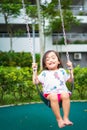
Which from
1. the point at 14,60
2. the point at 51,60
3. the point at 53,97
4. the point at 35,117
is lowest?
the point at 14,60

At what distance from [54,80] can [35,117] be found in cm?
267

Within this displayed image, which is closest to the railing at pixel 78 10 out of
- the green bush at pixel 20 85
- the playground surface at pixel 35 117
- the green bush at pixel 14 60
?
the green bush at pixel 14 60

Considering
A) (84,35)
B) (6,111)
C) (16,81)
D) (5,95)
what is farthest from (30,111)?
(84,35)

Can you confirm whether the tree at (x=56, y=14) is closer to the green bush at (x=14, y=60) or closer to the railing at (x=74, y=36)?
the railing at (x=74, y=36)

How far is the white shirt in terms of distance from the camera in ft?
14.4

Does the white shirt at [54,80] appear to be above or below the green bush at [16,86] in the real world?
above

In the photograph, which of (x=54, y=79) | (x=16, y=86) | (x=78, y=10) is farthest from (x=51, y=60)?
(x=78, y=10)

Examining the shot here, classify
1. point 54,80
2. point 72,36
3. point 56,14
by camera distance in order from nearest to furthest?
point 54,80
point 56,14
point 72,36

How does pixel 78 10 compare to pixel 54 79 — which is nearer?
pixel 54 79

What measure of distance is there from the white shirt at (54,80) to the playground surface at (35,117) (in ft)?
4.53

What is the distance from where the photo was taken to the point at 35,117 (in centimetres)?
699

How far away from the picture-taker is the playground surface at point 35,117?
585 cm

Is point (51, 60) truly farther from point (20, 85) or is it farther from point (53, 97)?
point (20, 85)

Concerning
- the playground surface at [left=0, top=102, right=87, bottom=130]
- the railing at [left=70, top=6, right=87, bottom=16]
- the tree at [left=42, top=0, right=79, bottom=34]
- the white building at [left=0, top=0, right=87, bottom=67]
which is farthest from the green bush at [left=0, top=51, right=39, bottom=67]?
the playground surface at [left=0, top=102, right=87, bottom=130]
